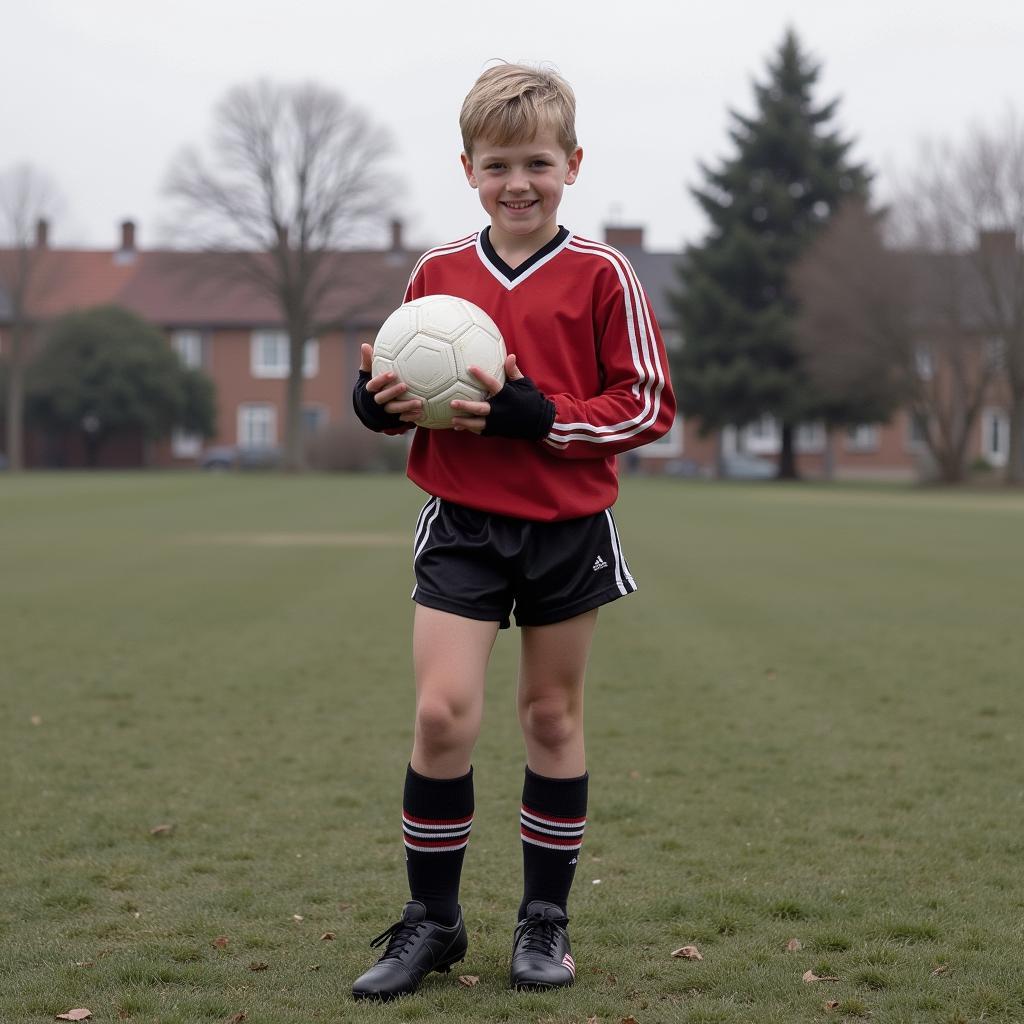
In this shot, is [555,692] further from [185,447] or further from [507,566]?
[185,447]

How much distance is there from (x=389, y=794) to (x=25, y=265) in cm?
6493

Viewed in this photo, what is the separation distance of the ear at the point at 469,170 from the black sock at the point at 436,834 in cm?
151

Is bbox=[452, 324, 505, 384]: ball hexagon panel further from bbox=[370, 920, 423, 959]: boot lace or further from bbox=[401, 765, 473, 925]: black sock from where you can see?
bbox=[370, 920, 423, 959]: boot lace

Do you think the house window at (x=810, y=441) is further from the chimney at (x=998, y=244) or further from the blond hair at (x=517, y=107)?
the blond hair at (x=517, y=107)

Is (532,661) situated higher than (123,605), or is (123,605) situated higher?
(532,661)

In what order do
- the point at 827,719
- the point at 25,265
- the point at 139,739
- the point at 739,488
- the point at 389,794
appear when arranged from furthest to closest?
the point at 25,265 → the point at 739,488 → the point at 827,719 → the point at 139,739 → the point at 389,794

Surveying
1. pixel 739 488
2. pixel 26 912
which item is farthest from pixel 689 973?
pixel 739 488

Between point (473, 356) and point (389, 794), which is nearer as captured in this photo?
point (473, 356)

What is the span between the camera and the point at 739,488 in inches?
1844

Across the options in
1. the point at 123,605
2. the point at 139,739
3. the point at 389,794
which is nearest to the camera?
the point at 389,794

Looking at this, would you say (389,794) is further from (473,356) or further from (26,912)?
(473,356)

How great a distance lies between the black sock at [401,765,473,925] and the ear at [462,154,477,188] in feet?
4.96

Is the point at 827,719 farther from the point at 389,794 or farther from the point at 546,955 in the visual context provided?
the point at 546,955

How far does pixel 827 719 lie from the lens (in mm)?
7562
